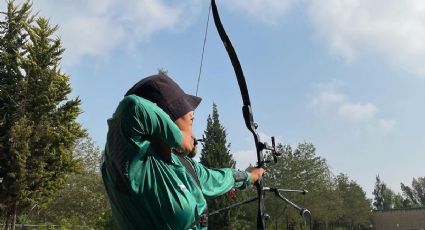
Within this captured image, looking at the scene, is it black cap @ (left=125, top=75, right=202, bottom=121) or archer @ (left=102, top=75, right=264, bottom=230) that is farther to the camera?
black cap @ (left=125, top=75, right=202, bottom=121)

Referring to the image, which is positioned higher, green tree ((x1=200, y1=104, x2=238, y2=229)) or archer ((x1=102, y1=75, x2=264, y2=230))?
green tree ((x1=200, y1=104, x2=238, y2=229))

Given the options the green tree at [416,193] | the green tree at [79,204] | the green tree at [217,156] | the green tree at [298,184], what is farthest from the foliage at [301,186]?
the green tree at [416,193]

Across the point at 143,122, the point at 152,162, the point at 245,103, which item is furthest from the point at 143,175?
the point at 245,103

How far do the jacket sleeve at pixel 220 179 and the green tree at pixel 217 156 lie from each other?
32.5 meters

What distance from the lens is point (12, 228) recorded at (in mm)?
23031

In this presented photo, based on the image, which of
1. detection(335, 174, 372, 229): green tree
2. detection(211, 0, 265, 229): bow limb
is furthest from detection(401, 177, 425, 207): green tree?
detection(211, 0, 265, 229): bow limb

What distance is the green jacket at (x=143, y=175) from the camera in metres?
1.74

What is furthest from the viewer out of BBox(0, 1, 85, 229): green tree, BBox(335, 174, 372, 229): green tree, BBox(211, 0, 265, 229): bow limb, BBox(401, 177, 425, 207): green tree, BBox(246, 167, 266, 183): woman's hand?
BBox(401, 177, 425, 207): green tree

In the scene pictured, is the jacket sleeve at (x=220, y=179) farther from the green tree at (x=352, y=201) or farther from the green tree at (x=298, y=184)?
the green tree at (x=352, y=201)

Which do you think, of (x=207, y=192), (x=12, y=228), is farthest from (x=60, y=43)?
(x=207, y=192)

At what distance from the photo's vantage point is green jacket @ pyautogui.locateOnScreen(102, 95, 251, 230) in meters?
1.74

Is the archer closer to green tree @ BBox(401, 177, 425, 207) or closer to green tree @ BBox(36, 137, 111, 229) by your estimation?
green tree @ BBox(36, 137, 111, 229)

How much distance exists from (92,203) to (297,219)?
16.8 metres

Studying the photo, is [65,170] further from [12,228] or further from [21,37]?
[21,37]
